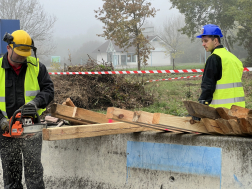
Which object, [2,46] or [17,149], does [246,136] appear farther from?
[2,46]

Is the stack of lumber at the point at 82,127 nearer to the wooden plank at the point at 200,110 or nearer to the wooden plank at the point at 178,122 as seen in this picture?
the wooden plank at the point at 178,122

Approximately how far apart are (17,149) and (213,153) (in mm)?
2328

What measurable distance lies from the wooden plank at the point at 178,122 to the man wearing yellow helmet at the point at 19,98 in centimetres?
143

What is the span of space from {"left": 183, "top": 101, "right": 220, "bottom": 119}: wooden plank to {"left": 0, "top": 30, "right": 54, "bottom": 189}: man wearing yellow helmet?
1.70 meters

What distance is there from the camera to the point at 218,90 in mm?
3438

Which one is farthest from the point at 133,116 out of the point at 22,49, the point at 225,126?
the point at 22,49

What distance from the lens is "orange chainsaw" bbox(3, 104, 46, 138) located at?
2.93 metres

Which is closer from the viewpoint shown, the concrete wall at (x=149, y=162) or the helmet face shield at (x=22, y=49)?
the concrete wall at (x=149, y=162)

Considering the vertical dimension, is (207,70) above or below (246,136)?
above

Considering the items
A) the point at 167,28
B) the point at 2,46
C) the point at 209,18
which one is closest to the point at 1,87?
the point at 2,46

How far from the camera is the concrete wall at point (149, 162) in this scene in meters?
3.03

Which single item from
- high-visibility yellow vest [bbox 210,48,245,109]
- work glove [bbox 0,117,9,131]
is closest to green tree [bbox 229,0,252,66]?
high-visibility yellow vest [bbox 210,48,245,109]

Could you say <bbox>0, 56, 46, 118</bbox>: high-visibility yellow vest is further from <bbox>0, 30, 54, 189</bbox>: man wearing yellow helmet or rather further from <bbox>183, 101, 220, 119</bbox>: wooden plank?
<bbox>183, 101, 220, 119</bbox>: wooden plank

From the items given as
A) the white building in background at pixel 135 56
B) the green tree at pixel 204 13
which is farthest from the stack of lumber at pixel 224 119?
the white building in background at pixel 135 56
